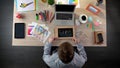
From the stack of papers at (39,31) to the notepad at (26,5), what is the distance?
177mm

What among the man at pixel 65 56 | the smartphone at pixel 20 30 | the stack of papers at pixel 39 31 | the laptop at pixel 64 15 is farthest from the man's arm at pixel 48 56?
the smartphone at pixel 20 30

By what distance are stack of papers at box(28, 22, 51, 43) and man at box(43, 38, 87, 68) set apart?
0.31 ft

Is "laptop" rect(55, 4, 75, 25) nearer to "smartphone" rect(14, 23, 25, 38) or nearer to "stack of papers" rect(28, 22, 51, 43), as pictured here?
"stack of papers" rect(28, 22, 51, 43)

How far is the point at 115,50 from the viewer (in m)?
2.49

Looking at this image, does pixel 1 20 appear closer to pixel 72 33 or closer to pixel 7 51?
pixel 7 51

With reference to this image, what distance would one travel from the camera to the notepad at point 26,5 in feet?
7.88

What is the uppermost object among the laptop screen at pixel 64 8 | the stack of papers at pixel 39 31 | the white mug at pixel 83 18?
the laptop screen at pixel 64 8

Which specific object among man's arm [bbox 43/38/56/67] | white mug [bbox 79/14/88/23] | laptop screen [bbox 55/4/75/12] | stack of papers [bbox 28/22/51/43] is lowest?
man's arm [bbox 43/38/56/67]

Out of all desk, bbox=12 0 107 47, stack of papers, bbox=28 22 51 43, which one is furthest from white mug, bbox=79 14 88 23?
stack of papers, bbox=28 22 51 43

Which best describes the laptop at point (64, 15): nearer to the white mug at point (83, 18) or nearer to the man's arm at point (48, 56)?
the white mug at point (83, 18)

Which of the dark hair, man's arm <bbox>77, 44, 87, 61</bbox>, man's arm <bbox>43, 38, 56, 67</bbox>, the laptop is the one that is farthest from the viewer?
the laptop

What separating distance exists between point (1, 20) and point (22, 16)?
0.26 metres

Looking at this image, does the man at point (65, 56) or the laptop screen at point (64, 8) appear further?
the laptop screen at point (64, 8)

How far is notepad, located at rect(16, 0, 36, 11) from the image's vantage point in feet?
→ 7.88
